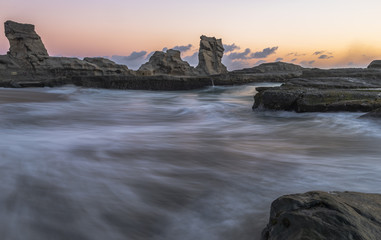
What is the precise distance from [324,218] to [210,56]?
153 feet

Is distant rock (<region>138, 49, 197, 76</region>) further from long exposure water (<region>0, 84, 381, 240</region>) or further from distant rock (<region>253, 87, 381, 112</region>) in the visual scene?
long exposure water (<region>0, 84, 381, 240</region>)

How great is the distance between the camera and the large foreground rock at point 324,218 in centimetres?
103

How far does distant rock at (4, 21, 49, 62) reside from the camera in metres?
30.4

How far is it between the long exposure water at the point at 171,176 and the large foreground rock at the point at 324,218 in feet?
1.30

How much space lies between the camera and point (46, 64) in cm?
2994

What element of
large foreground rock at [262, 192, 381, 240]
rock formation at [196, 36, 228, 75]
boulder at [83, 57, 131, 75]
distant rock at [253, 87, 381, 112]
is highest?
rock formation at [196, 36, 228, 75]

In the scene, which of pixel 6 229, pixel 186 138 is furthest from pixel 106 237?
pixel 186 138

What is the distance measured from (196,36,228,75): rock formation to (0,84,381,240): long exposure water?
4150 centimetres

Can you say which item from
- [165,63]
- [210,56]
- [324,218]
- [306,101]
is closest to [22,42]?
[165,63]

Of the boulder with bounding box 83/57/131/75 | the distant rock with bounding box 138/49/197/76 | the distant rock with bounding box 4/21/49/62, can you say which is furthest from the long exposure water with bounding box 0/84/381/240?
the distant rock with bounding box 138/49/197/76

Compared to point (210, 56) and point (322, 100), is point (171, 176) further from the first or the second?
point (210, 56)

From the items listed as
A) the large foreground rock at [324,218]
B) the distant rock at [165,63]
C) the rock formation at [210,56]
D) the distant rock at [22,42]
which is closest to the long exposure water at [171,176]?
the large foreground rock at [324,218]

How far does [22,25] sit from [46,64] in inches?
221

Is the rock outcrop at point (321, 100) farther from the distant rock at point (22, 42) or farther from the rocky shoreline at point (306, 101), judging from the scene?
the distant rock at point (22, 42)
